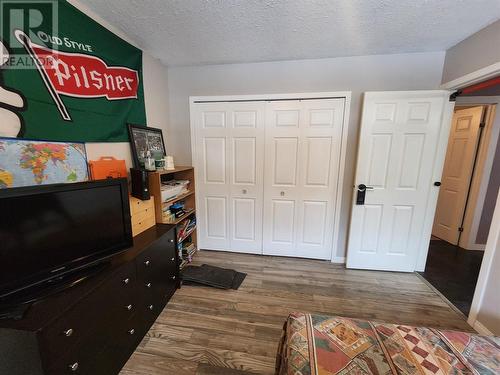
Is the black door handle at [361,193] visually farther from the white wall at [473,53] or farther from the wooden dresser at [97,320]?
the wooden dresser at [97,320]

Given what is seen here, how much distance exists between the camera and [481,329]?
1.63 m

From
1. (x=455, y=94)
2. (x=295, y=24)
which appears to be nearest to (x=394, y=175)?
(x=455, y=94)

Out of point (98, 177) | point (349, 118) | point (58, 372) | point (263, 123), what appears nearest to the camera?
point (58, 372)

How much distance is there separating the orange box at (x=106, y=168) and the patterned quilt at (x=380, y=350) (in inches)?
69.1

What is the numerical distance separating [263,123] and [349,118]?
102cm

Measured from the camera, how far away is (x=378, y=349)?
953 millimetres

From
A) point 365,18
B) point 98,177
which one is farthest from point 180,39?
point 365,18

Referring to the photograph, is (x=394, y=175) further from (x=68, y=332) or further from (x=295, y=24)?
(x=68, y=332)

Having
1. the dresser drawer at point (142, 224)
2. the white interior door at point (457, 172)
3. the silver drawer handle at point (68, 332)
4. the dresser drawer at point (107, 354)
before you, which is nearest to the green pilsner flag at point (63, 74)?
the dresser drawer at point (142, 224)

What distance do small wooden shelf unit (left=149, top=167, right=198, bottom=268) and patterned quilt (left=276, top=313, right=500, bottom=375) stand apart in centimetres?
152

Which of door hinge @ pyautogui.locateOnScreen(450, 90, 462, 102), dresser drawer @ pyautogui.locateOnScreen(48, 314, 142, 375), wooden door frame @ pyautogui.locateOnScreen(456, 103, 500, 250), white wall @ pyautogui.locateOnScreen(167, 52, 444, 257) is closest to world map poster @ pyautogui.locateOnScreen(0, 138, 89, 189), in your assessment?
dresser drawer @ pyautogui.locateOnScreen(48, 314, 142, 375)

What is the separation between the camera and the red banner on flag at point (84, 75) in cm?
132

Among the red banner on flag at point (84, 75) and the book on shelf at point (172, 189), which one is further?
the book on shelf at point (172, 189)

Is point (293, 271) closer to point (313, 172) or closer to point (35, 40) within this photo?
point (313, 172)
